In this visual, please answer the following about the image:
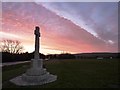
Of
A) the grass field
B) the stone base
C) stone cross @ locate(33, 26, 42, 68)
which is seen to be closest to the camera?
the grass field

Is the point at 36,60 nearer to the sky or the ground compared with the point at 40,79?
nearer to the sky

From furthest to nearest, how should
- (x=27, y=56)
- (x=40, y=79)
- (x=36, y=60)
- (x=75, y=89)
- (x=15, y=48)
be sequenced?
(x=15, y=48) → (x=27, y=56) → (x=36, y=60) → (x=40, y=79) → (x=75, y=89)

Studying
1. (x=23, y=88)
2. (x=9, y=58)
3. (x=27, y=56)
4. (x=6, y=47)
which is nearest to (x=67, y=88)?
(x=23, y=88)

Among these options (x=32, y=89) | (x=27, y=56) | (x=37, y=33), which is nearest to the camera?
(x=32, y=89)

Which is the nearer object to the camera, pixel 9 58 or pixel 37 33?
pixel 37 33

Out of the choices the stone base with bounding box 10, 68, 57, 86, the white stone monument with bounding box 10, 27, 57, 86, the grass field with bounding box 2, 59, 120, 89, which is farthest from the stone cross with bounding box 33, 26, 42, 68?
the grass field with bounding box 2, 59, 120, 89

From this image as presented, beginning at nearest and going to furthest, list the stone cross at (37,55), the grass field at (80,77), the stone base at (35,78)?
1. the grass field at (80,77)
2. the stone base at (35,78)
3. the stone cross at (37,55)

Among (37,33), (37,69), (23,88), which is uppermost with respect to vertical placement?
(37,33)

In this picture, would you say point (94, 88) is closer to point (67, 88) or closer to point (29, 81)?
point (67, 88)

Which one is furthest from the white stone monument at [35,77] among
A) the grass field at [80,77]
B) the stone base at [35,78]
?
the grass field at [80,77]

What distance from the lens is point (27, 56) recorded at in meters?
67.6

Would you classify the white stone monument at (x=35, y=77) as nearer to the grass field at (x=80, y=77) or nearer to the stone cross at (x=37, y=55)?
the stone cross at (x=37, y=55)

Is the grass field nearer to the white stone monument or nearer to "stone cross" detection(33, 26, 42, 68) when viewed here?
the white stone monument

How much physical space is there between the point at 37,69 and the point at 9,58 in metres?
40.5
